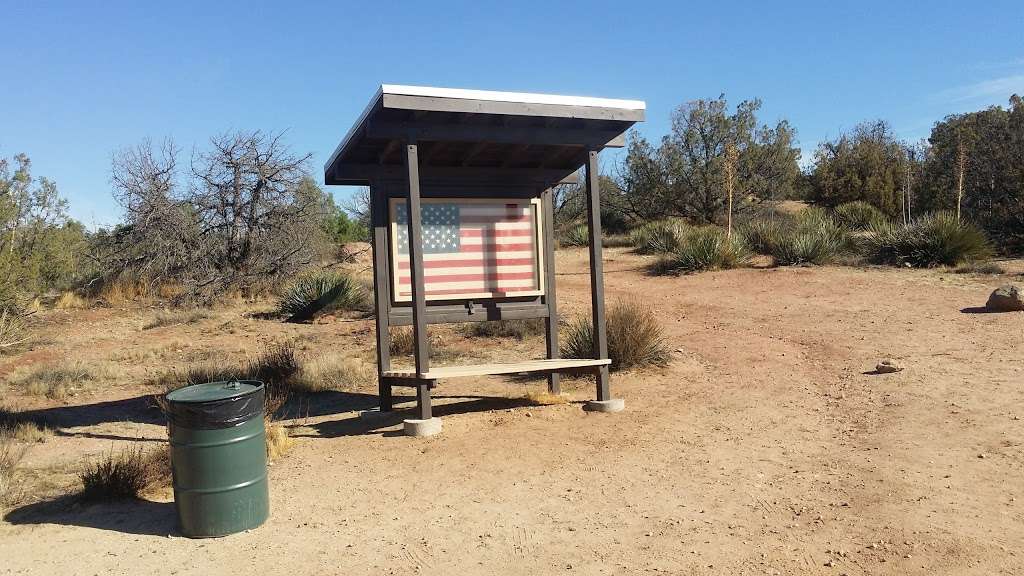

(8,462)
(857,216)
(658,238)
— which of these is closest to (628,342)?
(8,462)

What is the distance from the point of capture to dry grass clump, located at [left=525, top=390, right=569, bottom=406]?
8203 millimetres

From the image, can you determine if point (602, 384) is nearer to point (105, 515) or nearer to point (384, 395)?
point (384, 395)

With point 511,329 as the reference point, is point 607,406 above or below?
below

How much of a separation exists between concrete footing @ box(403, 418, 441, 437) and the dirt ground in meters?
0.12

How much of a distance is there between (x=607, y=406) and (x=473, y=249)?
2287 mm

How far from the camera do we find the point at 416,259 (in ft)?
24.0

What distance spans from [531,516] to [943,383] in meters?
5.05

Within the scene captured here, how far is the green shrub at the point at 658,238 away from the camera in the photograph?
2089 centimetres

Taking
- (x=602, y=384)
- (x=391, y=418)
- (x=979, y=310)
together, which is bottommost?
(x=391, y=418)

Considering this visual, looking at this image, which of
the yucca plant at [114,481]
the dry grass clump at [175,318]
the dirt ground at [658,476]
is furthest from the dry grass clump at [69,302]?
the yucca plant at [114,481]

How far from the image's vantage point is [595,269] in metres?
7.98

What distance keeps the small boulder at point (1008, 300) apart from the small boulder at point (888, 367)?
3.36 m

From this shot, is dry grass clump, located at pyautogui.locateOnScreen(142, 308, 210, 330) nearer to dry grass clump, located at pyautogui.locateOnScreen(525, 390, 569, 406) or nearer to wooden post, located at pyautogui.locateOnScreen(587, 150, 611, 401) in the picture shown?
dry grass clump, located at pyautogui.locateOnScreen(525, 390, 569, 406)

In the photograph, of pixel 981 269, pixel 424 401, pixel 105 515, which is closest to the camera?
pixel 105 515
